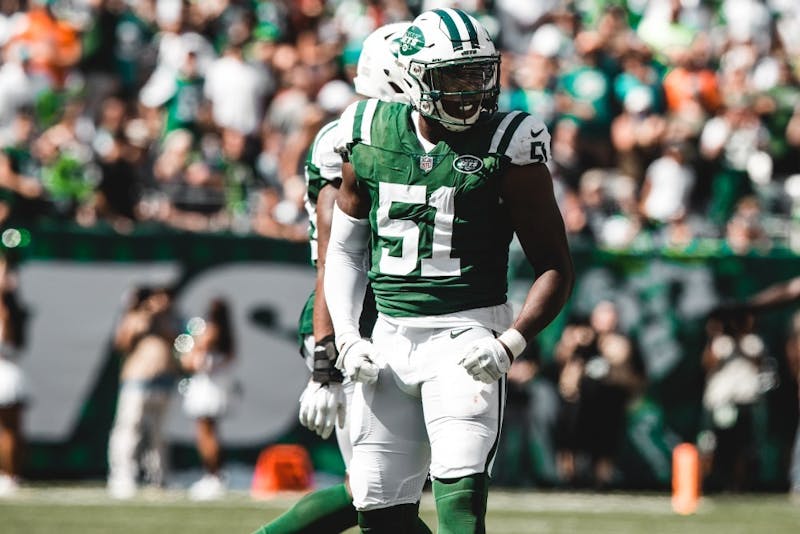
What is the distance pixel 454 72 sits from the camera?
4.77m

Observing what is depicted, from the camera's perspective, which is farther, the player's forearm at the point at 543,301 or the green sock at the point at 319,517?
the green sock at the point at 319,517

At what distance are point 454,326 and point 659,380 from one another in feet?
23.6

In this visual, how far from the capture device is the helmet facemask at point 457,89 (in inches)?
187

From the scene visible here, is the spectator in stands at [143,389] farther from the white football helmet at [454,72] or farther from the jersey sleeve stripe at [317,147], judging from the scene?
the white football helmet at [454,72]

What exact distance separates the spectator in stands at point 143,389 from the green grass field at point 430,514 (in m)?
0.20

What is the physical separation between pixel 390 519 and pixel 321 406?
0.44 m

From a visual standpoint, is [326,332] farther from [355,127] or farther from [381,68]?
[381,68]

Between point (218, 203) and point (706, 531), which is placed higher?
point (218, 203)

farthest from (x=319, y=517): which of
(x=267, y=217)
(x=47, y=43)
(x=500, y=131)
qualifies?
(x=47, y=43)

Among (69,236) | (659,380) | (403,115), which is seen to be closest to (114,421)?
(69,236)

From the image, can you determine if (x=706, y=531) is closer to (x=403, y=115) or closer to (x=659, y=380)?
(x=659, y=380)

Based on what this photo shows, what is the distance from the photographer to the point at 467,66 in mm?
4773

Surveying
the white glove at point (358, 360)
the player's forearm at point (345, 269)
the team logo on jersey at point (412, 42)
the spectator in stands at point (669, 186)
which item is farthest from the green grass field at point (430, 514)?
the team logo on jersey at point (412, 42)

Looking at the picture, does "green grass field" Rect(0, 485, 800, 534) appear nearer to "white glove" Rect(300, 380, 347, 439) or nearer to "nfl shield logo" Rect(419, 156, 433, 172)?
"white glove" Rect(300, 380, 347, 439)
